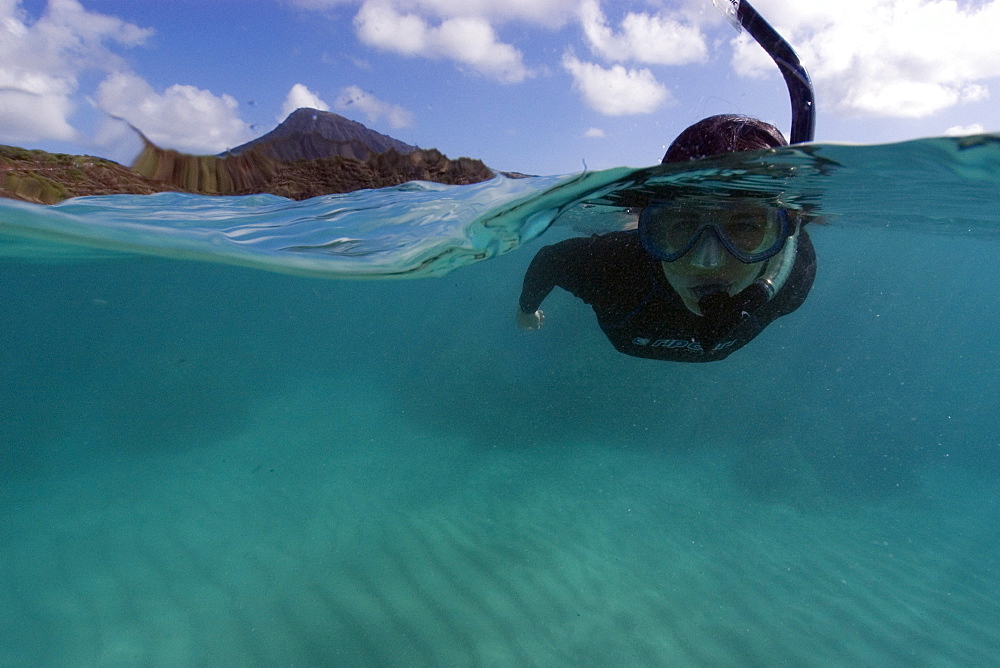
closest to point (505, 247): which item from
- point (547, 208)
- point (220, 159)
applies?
point (547, 208)

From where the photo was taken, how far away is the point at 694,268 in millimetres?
4637

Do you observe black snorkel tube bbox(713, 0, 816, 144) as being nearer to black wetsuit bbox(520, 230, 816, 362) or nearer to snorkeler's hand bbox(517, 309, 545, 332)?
black wetsuit bbox(520, 230, 816, 362)

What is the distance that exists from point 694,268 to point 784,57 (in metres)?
1.87

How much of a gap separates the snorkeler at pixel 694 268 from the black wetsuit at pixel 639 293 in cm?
1

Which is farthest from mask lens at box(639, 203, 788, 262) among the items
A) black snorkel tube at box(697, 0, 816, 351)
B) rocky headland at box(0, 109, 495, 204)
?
rocky headland at box(0, 109, 495, 204)

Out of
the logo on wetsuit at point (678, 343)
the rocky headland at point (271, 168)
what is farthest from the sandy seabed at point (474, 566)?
the rocky headland at point (271, 168)

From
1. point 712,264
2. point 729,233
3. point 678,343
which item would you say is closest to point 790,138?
point 729,233

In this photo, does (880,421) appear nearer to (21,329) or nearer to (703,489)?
(703,489)

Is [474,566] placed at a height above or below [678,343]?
below

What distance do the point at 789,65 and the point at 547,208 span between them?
316 cm

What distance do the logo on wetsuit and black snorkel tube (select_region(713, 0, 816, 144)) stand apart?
237 centimetres

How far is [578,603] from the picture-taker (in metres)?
5.87

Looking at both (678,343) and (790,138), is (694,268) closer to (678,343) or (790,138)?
(678,343)

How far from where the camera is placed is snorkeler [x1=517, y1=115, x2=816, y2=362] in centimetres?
451
